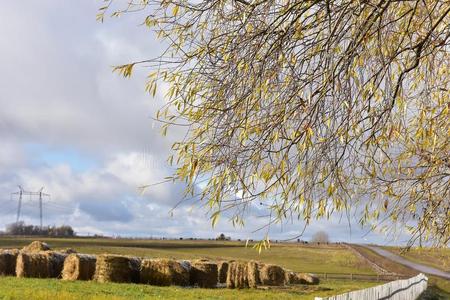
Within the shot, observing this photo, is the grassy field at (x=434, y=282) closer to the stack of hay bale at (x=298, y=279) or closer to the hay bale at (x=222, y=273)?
the stack of hay bale at (x=298, y=279)

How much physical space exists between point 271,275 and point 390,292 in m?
15.6

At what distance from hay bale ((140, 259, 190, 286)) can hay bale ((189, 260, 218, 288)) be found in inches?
20.8

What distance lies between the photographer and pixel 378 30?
→ 19.2 ft

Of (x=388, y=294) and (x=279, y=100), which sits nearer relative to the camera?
(x=279, y=100)

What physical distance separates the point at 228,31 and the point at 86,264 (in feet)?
82.7

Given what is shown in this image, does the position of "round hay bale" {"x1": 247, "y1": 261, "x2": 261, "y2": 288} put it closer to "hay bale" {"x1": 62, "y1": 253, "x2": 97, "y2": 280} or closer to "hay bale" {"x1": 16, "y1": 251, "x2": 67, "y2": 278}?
"hay bale" {"x1": 62, "y1": 253, "x2": 97, "y2": 280}

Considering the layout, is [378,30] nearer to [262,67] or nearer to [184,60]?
[262,67]

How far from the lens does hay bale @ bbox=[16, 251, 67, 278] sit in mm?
29828

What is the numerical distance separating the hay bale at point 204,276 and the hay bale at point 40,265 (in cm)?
615

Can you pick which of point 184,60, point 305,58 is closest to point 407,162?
point 305,58

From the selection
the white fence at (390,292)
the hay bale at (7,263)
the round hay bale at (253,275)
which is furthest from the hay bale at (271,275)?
the hay bale at (7,263)

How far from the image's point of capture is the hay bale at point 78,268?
29636 mm

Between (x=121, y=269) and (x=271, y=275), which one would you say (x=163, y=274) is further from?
(x=271, y=275)

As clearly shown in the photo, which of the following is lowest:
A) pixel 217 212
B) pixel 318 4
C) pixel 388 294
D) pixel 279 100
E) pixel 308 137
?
pixel 388 294
